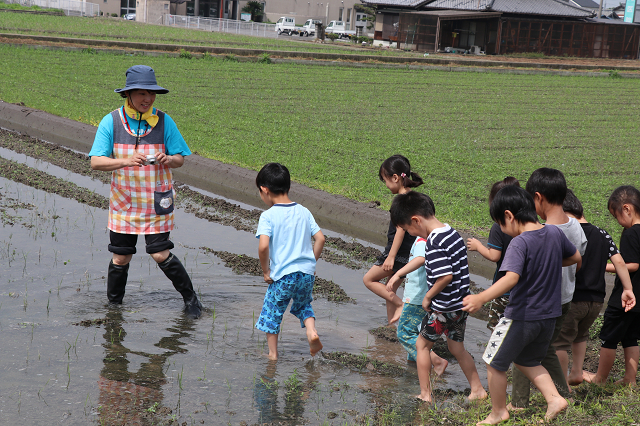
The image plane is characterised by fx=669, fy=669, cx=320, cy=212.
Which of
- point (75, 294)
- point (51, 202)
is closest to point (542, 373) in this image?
point (75, 294)

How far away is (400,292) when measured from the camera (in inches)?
237

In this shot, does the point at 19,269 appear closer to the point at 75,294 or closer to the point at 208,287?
the point at 75,294

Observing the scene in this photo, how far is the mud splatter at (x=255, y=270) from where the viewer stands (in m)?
5.77

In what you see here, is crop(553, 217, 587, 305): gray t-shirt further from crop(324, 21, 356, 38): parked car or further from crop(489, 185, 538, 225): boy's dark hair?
crop(324, 21, 356, 38): parked car

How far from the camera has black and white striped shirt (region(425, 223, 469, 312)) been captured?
3754 mm

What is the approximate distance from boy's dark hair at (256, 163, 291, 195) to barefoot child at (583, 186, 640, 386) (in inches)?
80.0

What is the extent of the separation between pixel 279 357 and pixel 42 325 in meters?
1.71

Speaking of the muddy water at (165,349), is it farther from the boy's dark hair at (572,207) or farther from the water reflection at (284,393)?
the boy's dark hair at (572,207)

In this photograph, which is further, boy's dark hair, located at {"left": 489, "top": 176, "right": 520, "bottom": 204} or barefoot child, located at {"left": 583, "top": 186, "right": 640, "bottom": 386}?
boy's dark hair, located at {"left": 489, "top": 176, "right": 520, "bottom": 204}

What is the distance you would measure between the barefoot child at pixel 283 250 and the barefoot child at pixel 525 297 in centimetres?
124

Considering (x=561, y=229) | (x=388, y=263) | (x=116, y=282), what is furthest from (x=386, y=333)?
(x=116, y=282)

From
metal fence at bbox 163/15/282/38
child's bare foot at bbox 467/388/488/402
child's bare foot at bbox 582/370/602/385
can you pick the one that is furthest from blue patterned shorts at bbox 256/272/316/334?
metal fence at bbox 163/15/282/38

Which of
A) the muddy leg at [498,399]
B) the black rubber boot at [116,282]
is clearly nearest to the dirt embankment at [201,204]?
the black rubber boot at [116,282]

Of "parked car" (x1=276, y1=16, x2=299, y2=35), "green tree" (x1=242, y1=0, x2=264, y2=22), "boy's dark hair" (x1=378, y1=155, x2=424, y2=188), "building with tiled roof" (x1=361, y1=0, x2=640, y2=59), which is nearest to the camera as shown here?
"boy's dark hair" (x1=378, y1=155, x2=424, y2=188)
